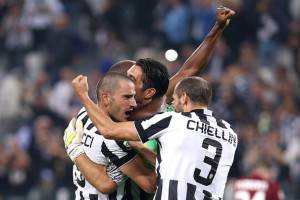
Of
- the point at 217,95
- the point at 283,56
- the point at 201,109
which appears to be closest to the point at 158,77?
the point at 201,109

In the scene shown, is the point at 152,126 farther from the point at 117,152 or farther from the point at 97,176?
the point at 97,176

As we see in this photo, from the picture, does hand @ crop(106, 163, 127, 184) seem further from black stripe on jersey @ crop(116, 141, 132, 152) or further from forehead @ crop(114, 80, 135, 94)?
forehead @ crop(114, 80, 135, 94)

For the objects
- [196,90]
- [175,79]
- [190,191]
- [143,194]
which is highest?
[196,90]

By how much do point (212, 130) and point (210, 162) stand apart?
0.74 ft

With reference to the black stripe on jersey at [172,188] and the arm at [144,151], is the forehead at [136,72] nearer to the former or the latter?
the arm at [144,151]

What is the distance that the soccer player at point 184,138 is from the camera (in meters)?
6.97

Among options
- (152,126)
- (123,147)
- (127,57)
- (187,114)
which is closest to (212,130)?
(187,114)

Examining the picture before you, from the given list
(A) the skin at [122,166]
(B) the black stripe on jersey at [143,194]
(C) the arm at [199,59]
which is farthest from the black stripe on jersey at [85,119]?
(C) the arm at [199,59]

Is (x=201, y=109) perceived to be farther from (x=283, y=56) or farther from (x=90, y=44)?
(x=90, y=44)

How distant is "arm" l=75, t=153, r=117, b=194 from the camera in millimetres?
7273

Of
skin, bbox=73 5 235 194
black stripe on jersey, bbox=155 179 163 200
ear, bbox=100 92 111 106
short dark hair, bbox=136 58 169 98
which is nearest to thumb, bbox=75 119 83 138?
skin, bbox=73 5 235 194

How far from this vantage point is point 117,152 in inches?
287

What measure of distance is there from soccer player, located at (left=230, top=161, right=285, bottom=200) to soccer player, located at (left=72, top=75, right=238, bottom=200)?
4.24 m

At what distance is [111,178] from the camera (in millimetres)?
7324
